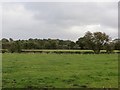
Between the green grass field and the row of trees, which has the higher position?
the row of trees

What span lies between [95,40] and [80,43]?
360 inches

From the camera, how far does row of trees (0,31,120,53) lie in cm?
10862

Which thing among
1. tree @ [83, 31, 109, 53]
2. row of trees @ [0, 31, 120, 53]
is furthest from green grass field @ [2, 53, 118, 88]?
tree @ [83, 31, 109, 53]

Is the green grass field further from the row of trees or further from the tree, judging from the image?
the tree

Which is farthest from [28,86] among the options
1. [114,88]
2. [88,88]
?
[114,88]

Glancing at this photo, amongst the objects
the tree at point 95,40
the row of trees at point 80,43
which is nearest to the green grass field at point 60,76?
the row of trees at point 80,43

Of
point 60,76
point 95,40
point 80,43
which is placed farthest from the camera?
point 80,43

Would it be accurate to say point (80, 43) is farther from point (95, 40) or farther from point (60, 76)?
point (60, 76)

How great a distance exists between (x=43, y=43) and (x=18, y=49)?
20.0m

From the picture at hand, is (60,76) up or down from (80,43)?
down

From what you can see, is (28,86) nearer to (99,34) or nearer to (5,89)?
(5,89)

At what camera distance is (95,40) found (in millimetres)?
121000

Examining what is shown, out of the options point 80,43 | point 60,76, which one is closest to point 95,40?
point 80,43

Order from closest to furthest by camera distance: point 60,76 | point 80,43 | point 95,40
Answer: point 60,76
point 95,40
point 80,43
